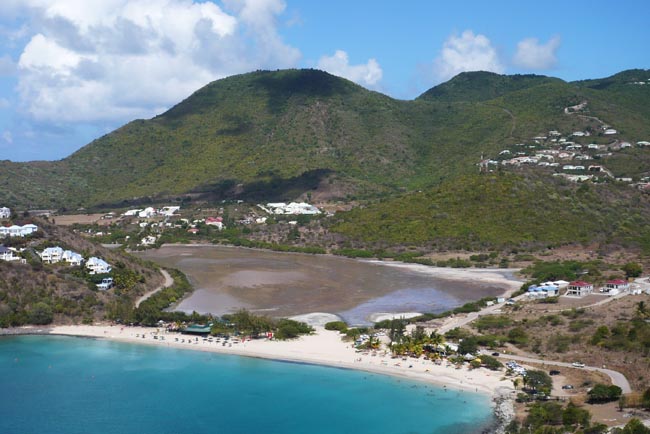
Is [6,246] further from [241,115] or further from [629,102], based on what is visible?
[629,102]

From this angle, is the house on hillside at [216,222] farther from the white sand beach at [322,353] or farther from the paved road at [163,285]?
the white sand beach at [322,353]

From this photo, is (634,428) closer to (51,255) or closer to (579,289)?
(579,289)

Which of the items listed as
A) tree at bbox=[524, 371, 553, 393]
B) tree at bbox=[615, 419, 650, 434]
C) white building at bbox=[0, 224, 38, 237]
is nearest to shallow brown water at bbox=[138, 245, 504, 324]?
white building at bbox=[0, 224, 38, 237]

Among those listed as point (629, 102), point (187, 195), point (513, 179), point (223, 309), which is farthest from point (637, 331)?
point (629, 102)

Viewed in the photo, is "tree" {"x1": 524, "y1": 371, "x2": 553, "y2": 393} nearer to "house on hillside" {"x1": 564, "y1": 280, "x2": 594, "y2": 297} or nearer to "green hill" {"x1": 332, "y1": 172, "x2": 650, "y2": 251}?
"house on hillside" {"x1": 564, "y1": 280, "x2": 594, "y2": 297}

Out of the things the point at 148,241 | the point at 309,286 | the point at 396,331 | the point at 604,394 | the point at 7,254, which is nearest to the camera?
the point at 604,394

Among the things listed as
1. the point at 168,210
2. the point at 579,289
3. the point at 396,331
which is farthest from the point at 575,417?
the point at 168,210
